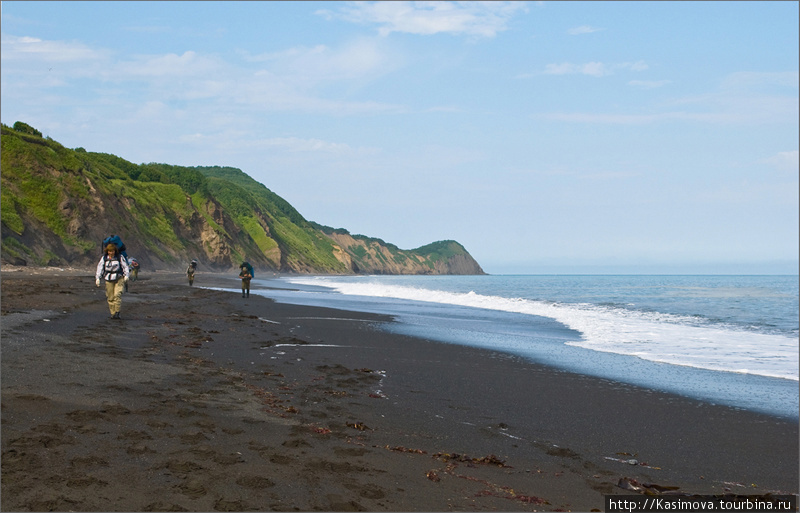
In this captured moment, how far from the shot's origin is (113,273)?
14.3 meters

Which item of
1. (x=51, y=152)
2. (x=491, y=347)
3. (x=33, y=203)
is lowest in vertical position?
(x=491, y=347)

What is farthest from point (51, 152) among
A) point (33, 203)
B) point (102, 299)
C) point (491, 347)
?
point (491, 347)

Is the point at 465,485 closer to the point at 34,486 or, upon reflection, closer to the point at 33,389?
the point at 34,486

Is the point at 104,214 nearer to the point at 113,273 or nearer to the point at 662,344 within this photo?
the point at 113,273

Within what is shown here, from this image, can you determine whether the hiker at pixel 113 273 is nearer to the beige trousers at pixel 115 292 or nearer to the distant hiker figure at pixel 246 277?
the beige trousers at pixel 115 292

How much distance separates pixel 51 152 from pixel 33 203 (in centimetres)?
789

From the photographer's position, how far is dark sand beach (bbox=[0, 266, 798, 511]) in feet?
13.7

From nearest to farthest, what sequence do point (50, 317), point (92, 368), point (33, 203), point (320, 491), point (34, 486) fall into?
point (34, 486) < point (320, 491) < point (92, 368) < point (50, 317) < point (33, 203)

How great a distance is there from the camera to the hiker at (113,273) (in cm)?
1427

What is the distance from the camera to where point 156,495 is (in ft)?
12.7

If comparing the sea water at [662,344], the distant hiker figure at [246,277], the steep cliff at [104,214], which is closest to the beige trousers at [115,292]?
the sea water at [662,344]

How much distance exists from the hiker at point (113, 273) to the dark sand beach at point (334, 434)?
9.12 ft

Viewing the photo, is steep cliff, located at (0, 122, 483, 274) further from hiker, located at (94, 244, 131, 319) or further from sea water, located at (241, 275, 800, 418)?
sea water, located at (241, 275, 800, 418)

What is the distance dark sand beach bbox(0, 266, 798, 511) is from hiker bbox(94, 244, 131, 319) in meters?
2.78
